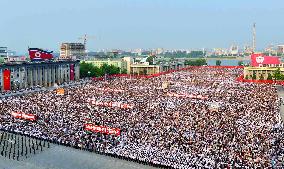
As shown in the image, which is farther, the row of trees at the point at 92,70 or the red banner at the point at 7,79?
the row of trees at the point at 92,70

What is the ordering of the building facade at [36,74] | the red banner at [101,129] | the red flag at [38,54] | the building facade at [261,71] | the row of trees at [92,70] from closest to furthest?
the red banner at [101,129] < the building facade at [36,74] < the red flag at [38,54] < the building facade at [261,71] < the row of trees at [92,70]

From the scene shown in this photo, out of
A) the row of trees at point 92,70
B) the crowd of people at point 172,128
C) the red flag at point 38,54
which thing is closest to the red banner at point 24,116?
the crowd of people at point 172,128

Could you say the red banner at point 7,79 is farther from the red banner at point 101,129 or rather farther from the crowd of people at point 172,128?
the red banner at point 101,129

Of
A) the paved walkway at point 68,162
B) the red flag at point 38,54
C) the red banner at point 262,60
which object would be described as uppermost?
the red flag at point 38,54

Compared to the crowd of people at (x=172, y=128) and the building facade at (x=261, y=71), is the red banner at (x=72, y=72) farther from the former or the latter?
the building facade at (x=261, y=71)

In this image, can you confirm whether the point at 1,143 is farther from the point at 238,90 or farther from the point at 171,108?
the point at 238,90

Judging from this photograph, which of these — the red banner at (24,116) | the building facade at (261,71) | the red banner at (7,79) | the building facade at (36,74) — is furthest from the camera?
the building facade at (261,71)

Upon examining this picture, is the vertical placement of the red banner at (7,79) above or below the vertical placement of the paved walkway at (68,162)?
above

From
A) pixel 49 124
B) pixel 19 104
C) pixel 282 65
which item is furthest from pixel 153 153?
pixel 282 65

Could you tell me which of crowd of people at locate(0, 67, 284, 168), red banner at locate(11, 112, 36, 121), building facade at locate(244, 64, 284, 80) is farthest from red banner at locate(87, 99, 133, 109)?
building facade at locate(244, 64, 284, 80)
